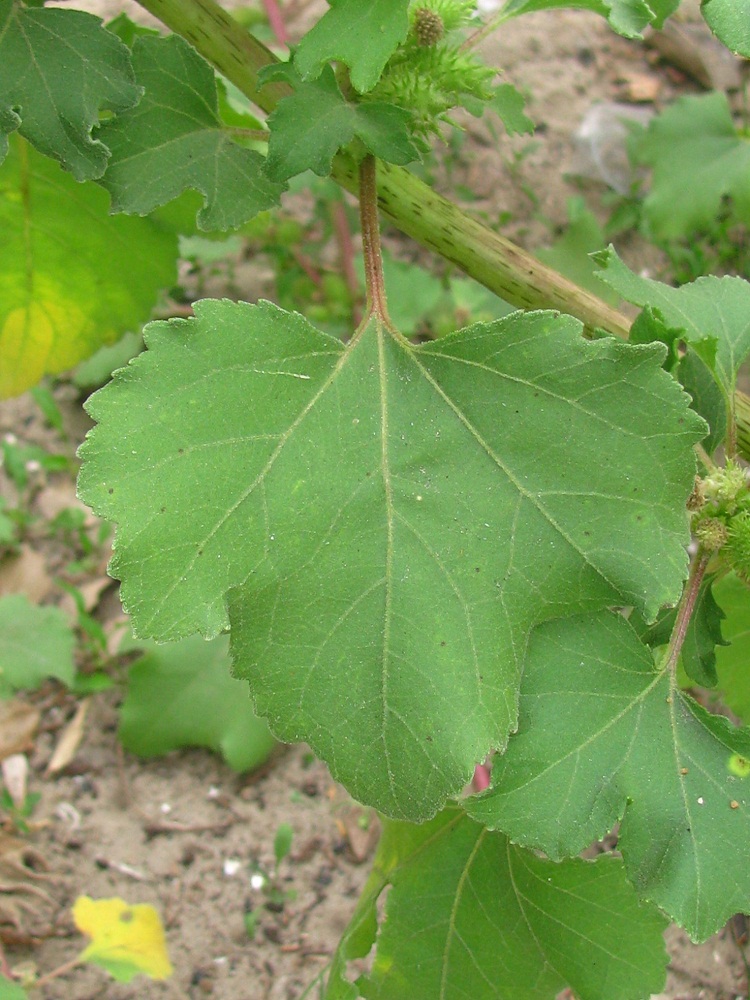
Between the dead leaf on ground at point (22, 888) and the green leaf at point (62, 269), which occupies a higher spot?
the green leaf at point (62, 269)

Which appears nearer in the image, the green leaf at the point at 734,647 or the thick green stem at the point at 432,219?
the thick green stem at the point at 432,219

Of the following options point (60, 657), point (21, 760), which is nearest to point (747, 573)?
point (60, 657)

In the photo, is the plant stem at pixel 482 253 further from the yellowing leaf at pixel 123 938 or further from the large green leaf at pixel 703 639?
the yellowing leaf at pixel 123 938

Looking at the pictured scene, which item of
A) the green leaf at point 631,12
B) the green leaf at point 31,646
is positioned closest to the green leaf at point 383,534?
the green leaf at point 631,12

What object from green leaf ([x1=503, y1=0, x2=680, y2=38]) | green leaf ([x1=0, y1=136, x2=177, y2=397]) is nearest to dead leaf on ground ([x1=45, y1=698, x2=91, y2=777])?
green leaf ([x1=0, y1=136, x2=177, y2=397])

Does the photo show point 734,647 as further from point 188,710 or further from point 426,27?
point 188,710

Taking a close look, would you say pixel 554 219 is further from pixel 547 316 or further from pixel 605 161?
pixel 547 316
